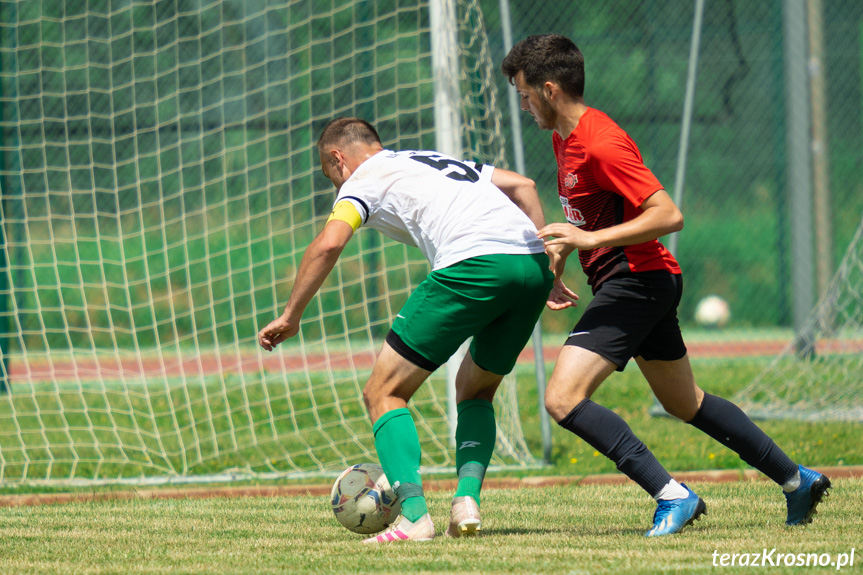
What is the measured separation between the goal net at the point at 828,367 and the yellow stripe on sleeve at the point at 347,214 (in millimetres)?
4799

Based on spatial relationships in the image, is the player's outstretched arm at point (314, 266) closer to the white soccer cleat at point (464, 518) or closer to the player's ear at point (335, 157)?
the player's ear at point (335, 157)

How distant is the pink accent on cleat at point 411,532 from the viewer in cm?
360

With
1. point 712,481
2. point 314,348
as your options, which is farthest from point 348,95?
point 712,481

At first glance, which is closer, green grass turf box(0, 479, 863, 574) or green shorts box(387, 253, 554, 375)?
green grass turf box(0, 479, 863, 574)

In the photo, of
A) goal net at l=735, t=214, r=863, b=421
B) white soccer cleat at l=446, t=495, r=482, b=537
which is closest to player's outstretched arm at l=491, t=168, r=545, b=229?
white soccer cleat at l=446, t=495, r=482, b=537

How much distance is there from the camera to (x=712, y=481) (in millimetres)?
5266

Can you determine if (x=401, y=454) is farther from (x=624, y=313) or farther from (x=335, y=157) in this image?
(x=335, y=157)

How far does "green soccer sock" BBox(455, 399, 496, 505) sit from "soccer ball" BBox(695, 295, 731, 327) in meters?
9.94

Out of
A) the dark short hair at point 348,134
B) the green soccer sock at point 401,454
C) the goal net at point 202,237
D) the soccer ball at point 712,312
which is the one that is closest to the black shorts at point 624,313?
the green soccer sock at point 401,454

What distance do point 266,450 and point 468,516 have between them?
3.51 m

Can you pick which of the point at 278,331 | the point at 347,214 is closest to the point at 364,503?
the point at 278,331

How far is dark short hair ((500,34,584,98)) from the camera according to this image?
12.2 ft

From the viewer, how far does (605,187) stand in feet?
11.9

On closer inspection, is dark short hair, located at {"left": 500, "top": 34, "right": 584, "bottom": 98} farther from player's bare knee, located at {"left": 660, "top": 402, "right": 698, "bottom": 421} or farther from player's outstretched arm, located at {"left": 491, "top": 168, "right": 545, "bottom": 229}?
player's bare knee, located at {"left": 660, "top": 402, "right": 698, "bottom": 421}
